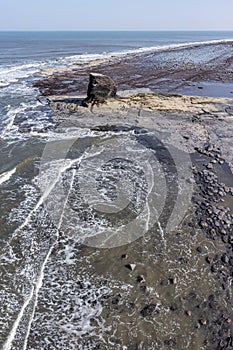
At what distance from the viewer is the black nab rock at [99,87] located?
1992 centimetres

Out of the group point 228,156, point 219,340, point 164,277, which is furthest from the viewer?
point 228,156

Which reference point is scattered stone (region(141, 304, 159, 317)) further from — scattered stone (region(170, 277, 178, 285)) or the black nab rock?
the black nab rock

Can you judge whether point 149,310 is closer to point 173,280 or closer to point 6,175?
point 173,280

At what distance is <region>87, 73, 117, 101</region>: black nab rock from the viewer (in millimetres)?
19916

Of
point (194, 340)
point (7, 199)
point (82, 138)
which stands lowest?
point (194, 340)

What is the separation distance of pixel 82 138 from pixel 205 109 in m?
9.18

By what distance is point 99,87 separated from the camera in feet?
65.9

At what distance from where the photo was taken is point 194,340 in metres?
5.52

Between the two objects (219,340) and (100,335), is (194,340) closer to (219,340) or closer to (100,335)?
(219,340)

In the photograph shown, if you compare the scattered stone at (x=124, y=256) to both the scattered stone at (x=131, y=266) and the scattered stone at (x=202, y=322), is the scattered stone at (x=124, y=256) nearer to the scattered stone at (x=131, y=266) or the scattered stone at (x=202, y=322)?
the scattered stone at (x=131, y=266)

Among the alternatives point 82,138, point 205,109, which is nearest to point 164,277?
point 82,138

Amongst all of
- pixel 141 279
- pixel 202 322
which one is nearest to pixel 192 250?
pixel 141 279

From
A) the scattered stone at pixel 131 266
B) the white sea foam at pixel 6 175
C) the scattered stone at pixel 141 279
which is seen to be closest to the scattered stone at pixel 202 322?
the scattered stone at pixel 141 279

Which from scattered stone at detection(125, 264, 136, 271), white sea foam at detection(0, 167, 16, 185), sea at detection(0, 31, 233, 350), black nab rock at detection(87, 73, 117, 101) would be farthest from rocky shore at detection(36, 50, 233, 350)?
white sea foam at detection(0, 167, 16, 185)
